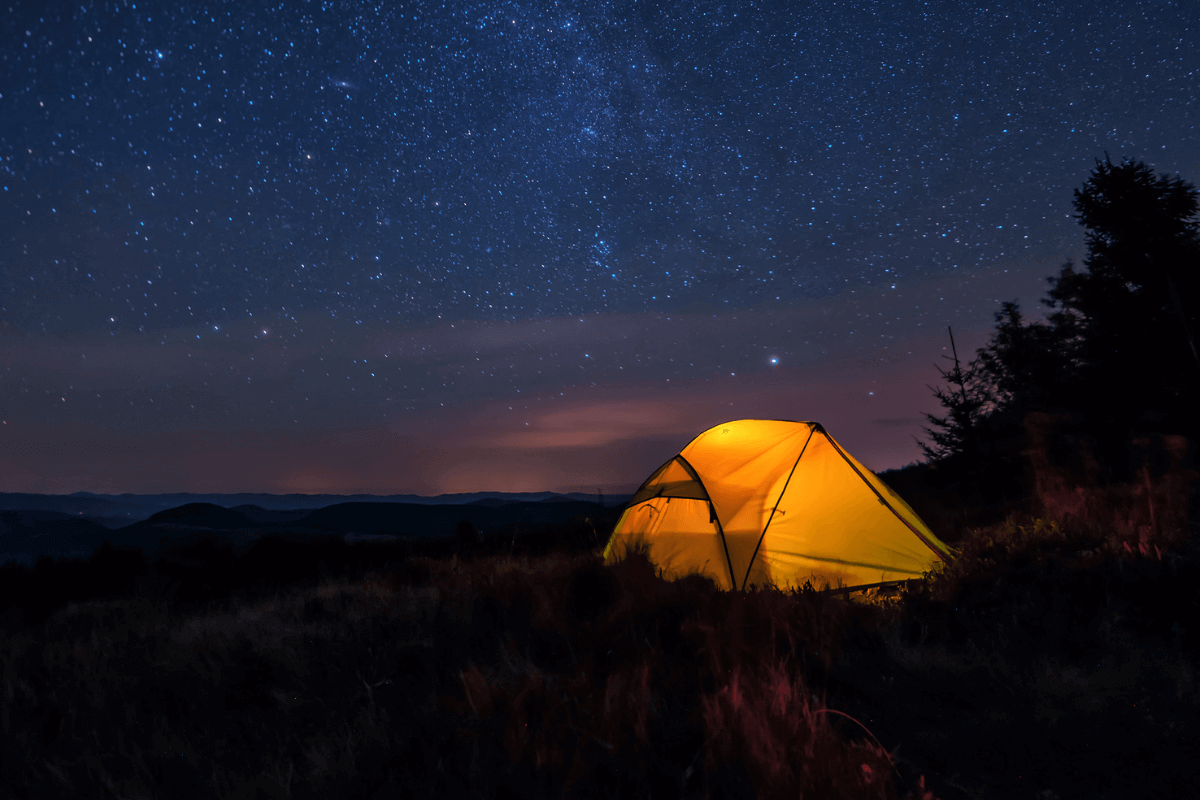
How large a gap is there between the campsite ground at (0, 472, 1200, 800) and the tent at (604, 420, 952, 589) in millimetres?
797

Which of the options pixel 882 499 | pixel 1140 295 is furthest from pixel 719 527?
pixel 1140 295

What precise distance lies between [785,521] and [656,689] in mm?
4317

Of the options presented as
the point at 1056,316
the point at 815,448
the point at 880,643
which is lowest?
the point at 880,643

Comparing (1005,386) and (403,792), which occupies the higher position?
(1005,386)

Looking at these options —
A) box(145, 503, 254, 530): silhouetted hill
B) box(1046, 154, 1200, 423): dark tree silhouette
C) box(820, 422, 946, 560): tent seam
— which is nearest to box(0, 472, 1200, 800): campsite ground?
box(820, 422, 946, 560): tent seam

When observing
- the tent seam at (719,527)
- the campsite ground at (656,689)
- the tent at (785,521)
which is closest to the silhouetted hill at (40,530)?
the campsite ground at (656,689)

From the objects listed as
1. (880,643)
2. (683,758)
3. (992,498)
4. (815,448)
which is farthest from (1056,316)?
(683,758)

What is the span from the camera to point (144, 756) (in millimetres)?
3436

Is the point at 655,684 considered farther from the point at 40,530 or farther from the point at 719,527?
the point at 40,530

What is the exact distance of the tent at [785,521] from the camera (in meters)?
7.32

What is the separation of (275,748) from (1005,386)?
36.0 meters

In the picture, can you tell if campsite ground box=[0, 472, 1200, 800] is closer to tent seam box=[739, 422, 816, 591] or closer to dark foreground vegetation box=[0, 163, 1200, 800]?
dark foreground vegetation box=[0, 163, 1200, 800]

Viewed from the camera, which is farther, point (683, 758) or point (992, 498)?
point (992, 498)

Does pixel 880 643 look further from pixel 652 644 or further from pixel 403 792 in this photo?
pixel 403 792
